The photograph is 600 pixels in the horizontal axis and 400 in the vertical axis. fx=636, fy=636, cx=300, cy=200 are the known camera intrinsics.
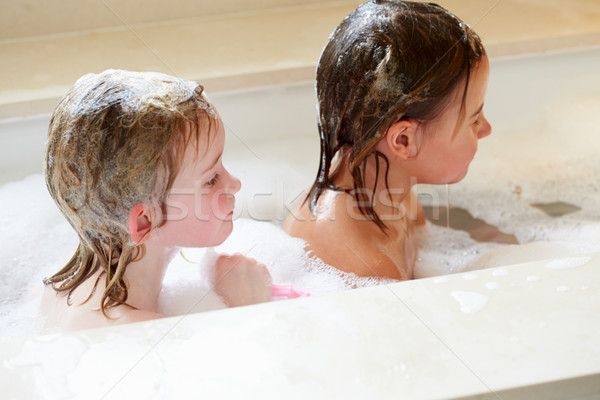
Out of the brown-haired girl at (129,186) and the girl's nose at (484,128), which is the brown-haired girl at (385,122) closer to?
the girl's nose at (484,128)

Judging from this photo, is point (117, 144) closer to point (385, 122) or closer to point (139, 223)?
point (139, 223)

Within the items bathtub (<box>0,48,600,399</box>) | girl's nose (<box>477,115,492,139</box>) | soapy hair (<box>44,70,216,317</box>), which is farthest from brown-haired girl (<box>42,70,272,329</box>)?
girl's nose (<box>477,115,492,139</box>)

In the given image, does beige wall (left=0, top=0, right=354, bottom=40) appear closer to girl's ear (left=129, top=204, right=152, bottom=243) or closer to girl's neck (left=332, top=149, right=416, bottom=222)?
girl's neck (left=332, top=149, right=416, bottom=222)

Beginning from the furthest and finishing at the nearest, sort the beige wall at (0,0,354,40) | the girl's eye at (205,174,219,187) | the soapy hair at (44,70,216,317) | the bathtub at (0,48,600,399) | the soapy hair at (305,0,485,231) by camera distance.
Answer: the beige wall at (0,0,354,40)
the soapy hair at (305,0,485,231)
the girl's eye at (205,174,219,187)
the soapy hair at (44,70,216,317)
the bathtub at (0,48,600,399)

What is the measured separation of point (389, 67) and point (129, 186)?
0.48 metres

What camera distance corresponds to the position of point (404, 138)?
1.18m

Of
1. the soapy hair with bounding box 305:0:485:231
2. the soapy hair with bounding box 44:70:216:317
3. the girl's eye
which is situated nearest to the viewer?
the soapy hair with bounding box 44:70:216:317

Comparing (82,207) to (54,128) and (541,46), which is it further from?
(541,46)

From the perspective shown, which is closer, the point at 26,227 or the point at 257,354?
the point at 257,354

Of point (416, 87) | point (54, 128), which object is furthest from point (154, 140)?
point (416, 87)

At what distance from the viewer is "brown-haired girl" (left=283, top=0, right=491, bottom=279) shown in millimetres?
1089

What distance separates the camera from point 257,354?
0.71 meters

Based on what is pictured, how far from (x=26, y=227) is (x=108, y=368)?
925 mm

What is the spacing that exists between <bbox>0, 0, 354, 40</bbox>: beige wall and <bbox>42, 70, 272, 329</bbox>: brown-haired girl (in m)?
1.12
